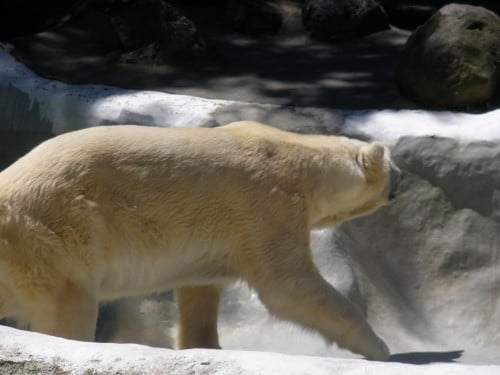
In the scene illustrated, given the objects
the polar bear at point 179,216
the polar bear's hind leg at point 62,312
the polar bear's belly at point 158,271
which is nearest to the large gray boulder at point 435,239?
the polar bear at point 179,216

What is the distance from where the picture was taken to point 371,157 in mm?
6648

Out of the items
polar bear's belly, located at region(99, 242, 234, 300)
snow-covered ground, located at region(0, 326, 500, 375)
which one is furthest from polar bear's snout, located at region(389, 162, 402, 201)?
snow-covered ground, located at region(0, 326, 500, 375)

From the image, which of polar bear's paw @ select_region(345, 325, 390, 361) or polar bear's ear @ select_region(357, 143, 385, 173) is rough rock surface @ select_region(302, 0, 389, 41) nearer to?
polar bear's ear @ select_region(357, 143, 385, 173)

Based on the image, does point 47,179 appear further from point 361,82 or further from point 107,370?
point 361,82

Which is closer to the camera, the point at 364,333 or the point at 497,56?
the point at 364,333

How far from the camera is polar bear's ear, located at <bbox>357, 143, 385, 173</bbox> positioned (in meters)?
6.63

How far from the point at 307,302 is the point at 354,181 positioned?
0.87m

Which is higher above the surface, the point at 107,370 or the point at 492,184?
the point at 107,370

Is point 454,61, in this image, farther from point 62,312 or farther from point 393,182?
point 62,312

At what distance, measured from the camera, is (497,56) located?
8859mm

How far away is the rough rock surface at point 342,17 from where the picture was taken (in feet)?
35.0

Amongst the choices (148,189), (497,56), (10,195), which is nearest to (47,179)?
(10,195)

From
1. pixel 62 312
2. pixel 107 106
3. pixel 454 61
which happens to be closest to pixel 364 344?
pixel 62 312

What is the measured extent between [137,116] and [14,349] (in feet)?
15.6
